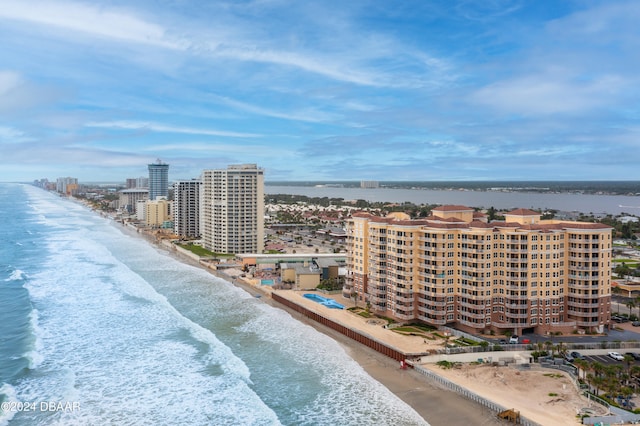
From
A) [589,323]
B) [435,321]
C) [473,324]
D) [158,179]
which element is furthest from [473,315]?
[158,179]

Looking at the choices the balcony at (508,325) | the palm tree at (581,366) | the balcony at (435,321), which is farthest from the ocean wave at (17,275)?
the palm tree at (581,366)

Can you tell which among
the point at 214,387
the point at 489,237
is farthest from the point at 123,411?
the point at 489,237

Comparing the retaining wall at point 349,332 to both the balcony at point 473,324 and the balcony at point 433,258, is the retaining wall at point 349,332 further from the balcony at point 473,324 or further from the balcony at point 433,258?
the balcony at point 433,258

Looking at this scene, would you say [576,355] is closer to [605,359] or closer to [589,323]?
[605,359]

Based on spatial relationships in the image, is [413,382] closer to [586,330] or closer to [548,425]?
[548,425]

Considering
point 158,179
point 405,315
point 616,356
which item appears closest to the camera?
point 616,356

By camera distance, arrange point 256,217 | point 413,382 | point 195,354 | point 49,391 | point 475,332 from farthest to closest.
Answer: point 256,217 < point 475,332 < point 195,354 < point 413,382 < point 49,391
